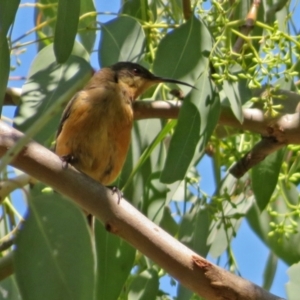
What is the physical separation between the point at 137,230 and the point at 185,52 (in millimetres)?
776

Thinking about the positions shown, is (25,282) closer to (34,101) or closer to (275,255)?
(34,101)

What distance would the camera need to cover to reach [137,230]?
156cm

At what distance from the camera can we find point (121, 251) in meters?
2.07

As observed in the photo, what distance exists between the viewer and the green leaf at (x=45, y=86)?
2.00 meters

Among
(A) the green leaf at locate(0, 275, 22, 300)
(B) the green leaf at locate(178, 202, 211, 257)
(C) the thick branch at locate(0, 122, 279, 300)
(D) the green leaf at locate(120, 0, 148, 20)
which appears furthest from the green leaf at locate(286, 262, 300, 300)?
(D) the green leaf at locate(120, 0, 148, 20)

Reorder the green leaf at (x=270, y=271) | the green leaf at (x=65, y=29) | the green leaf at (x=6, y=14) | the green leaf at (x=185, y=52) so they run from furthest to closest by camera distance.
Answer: the green leaf at (x=270, y=271)
the green leaf at (x=185, y=52)
the green leaf at (x=65, y=29)
the green leaf at (x=6, y=14)

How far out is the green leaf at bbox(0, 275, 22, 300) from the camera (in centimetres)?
210

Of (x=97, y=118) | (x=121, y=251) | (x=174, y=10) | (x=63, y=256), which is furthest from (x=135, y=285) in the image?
(x=174, y=10)

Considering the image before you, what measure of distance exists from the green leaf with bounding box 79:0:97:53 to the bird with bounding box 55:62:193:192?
0.33 ft

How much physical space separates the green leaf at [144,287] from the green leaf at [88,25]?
751 millimetres

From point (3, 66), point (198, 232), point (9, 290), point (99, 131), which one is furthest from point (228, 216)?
point (3, 66)

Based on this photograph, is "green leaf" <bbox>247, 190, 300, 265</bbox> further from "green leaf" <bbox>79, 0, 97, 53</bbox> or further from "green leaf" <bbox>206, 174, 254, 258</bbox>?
"green leaf" <bbox>79, 0, 97, 53</bbox>

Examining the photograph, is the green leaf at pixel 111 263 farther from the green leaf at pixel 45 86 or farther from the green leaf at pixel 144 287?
the green leaf at pixel 45 86

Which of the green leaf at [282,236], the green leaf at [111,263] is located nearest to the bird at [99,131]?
the green leaf at [111,263]
